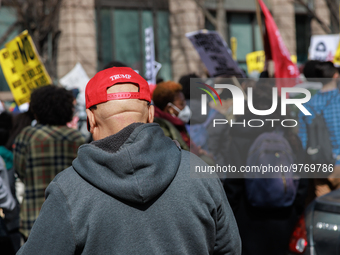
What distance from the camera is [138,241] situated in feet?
5.69

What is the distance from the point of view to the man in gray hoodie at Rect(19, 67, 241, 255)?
169 cm

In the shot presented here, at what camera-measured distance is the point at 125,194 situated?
5.57 ft

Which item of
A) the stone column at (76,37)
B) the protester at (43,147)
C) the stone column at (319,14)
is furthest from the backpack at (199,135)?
the stone column at (319,14)

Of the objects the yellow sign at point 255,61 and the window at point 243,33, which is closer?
the yellow sign at point 255,61

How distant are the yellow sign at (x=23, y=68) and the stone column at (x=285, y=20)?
1369 cm

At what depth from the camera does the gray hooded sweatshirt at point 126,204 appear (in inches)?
66.2

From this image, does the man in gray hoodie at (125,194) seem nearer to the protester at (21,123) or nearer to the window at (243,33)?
the protester at (21,123)

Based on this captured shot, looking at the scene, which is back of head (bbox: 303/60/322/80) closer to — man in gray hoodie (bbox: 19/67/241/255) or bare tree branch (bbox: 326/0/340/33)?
man in gray hoodie (bbox: 19/67/241/255)

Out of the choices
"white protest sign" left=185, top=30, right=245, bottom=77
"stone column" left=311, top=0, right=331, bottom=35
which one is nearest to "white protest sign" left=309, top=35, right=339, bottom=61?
"white protest sign" left=185, top=30, right=245, bottom=77

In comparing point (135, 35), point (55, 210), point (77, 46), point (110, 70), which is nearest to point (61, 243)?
point (55, 210)

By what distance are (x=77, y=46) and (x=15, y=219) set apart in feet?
37.6

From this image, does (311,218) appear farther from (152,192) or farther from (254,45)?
(254,45)

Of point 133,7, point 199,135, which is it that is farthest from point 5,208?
point 133,7

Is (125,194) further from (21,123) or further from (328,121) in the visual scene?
(21,123)
